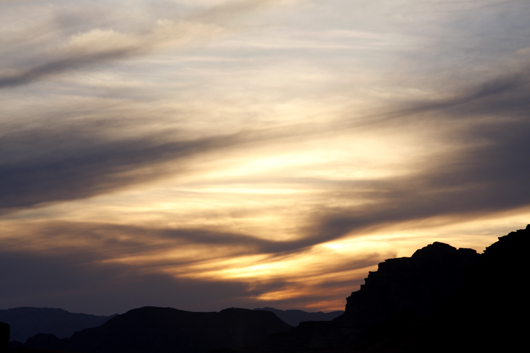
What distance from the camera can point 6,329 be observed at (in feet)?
309

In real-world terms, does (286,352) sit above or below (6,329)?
below

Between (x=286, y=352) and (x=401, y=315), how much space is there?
251 feet

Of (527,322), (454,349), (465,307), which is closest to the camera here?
(527,322)

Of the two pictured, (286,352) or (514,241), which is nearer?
(514,241)

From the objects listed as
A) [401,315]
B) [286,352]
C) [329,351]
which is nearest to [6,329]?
[401,315]

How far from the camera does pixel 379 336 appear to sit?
125 meters

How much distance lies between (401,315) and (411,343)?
1287 inches

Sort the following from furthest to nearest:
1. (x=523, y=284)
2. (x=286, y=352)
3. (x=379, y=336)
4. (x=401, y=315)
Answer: (x=286, y=352) < (x=401, y=315) < (x=379, y=336) < (x=523, y=284)

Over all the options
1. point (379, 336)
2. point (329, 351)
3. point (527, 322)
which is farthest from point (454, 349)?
point (329, 351)

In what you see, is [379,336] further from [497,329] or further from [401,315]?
[497,329]

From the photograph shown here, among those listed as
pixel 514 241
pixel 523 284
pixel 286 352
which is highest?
pixel 514 241

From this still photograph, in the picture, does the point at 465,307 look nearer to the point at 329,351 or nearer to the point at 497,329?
the point at 497,329

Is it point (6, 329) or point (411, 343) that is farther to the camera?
point (411, 343)

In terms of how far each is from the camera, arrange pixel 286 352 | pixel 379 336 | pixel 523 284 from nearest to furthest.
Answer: pixel 523 284 < pixel 379 336 < pixel 286 352
